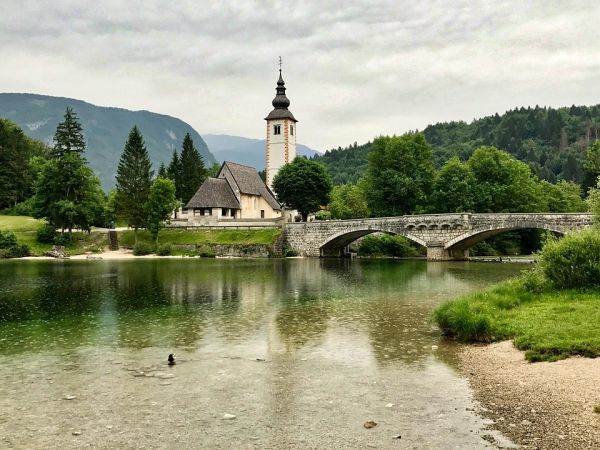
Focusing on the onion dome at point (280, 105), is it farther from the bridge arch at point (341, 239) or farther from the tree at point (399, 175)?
the bridge arch at point (341, 239)

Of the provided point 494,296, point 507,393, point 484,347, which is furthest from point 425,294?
point 507,393

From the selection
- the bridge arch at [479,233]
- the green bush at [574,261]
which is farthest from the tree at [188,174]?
the green bush at [574,261]

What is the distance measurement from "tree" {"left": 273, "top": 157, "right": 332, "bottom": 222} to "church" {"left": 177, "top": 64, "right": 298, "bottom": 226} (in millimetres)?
3272

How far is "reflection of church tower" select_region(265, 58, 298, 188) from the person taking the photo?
10406 centimetres

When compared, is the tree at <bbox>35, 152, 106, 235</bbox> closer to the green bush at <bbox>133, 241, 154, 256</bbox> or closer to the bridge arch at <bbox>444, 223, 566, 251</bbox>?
the green bush at <bbox>133, 241, 154, 256</bbox>

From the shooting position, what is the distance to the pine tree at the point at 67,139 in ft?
287

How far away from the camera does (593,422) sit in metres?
10.9

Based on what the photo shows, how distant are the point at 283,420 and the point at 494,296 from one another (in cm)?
1292

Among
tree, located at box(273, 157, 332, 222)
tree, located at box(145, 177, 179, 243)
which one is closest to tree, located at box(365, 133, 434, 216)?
tree, located at box(273, 157, 332, 222)

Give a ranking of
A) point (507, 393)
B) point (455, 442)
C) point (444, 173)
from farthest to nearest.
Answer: point (444, 173) < point (507, 393) < point (455, 442)

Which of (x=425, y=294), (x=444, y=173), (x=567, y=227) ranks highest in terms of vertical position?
(x=444, y=173)

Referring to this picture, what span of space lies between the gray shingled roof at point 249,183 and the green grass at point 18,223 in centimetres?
3119

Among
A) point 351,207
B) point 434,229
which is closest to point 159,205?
point 351,207

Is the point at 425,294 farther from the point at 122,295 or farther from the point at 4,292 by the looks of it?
the point at 4,292
